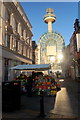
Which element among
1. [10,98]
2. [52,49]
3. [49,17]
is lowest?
[10,98]

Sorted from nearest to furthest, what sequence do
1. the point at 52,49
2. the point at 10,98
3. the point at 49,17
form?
the point at 10,98 < the point at 52,49 < the point at 49,17

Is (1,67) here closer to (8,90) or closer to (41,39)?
(8,90)

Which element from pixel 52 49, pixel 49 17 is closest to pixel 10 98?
pixel 52 49

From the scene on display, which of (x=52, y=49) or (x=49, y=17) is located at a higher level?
(x=49, y=17)

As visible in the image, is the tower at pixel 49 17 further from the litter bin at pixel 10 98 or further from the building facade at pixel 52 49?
the litter bin at pixel 10 98

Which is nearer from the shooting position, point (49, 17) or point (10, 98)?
point (10, 98)

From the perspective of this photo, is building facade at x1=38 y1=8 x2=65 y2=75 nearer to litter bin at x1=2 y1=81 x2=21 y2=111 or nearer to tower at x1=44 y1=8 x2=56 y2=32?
tower at x1=44 y1=8 x2=56 y2=32

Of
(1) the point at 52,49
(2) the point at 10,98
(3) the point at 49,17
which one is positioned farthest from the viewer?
(3) the point at 49,17

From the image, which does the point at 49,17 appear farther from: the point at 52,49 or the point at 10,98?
the point at 10,98

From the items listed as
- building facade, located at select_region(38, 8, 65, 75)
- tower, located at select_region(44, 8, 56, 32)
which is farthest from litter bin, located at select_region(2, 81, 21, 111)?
tower, located at select_region(44, 8, 56, 32)

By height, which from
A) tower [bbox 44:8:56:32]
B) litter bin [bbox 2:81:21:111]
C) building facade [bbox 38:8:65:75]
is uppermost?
tower [bbox 44:8:56:32]

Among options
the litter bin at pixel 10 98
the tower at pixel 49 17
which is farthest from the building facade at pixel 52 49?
the litter bin at pixel 10 98

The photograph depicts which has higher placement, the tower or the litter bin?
the tower

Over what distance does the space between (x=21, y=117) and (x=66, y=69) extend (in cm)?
3631
